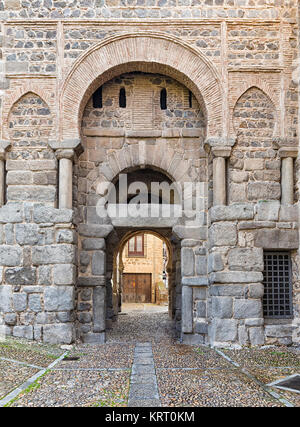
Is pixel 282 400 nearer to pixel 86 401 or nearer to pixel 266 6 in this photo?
pixel 86 401

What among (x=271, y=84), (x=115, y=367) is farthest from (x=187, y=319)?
(x=271, y=84)

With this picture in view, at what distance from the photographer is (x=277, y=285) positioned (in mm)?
7980

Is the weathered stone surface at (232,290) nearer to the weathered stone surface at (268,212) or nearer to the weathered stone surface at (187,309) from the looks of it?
the weathered stone surface at (187,309)

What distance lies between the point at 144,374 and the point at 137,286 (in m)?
18.5

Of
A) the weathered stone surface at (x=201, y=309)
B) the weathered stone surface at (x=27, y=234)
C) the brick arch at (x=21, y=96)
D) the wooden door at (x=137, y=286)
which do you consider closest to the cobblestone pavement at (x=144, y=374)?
the weathered stone surface at (x=201, y=309)

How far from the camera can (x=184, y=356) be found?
6852 millimetres

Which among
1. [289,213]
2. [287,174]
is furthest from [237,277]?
[287,174]

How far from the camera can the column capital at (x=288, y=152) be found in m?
7.90

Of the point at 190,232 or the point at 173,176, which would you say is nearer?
the point at 190,232

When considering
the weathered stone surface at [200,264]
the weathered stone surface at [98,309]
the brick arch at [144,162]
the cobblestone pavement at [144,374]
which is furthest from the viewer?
the brick arch at [144,162]

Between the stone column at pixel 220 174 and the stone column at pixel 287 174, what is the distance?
978 millimetres

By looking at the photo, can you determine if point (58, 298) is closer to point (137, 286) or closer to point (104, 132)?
point (104, 132)

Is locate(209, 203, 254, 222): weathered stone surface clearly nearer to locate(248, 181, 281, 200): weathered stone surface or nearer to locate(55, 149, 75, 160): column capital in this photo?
locate(248, 181, 281, 200): weathered stone surface

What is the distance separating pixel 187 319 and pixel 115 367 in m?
2.47
